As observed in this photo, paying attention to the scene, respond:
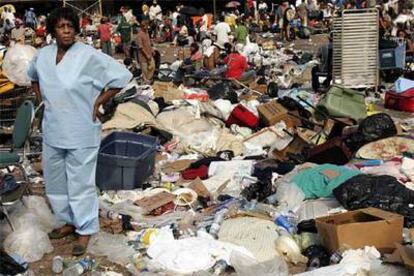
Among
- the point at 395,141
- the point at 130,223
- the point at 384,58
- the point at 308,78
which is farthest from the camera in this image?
the point at 308,78

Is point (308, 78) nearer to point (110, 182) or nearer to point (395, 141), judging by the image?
point (395, 141)

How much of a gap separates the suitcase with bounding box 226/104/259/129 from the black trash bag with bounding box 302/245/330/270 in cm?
427

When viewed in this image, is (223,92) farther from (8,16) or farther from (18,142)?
(8,16)

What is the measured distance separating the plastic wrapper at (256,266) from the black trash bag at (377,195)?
0.96 metres

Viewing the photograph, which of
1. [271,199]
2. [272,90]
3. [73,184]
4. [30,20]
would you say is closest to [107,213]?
[73,184]

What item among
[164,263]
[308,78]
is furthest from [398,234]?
[308,78]

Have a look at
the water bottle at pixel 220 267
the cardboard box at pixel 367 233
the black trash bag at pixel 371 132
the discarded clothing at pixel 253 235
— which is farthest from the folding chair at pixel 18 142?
the black trash bag at pixel 371 132

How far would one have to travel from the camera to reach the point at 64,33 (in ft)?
15.4

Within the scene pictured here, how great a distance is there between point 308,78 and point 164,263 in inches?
363

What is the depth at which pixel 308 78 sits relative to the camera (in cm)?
1338

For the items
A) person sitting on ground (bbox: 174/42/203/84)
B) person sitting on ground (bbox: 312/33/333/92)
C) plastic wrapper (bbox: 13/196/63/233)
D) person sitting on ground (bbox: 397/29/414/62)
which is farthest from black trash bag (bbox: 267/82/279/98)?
plastic wrapper (bbox: 13/196/63/233)

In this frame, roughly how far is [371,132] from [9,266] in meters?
4.28

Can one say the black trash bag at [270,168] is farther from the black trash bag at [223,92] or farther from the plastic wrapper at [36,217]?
the black trash bag at [223,92]

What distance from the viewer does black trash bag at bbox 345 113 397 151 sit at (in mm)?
7293
